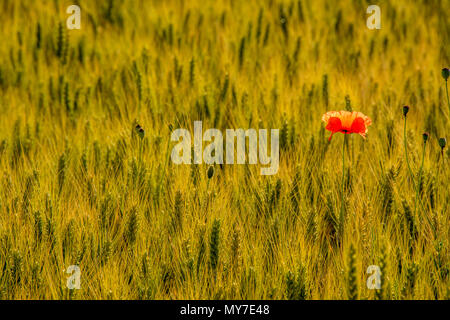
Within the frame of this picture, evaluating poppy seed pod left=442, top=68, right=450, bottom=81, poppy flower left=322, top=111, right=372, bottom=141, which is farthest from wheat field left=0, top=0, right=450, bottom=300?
poppy seed pod left=442, top=68, right=450, bottom=81

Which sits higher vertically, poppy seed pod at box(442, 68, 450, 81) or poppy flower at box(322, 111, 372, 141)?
poppy seed pod at box(442, 68, 450, 81)

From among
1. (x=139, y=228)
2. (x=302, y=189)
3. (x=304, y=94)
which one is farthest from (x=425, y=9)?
(x=139, y=228)

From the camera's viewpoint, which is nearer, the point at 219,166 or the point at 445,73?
the point at 445,73

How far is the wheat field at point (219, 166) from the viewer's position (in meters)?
1.55

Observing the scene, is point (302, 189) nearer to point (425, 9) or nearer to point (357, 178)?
point (357, 178)

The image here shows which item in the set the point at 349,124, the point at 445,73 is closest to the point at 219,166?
the point at 349,124

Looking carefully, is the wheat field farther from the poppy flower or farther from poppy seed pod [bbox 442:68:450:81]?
poppy seed pod [bbox 442:68:450:81]

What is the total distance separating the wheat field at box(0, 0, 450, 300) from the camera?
5.09 ft

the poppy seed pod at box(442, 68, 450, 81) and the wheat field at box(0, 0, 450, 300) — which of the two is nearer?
the wheat field at box(0, 0, 450, 300)

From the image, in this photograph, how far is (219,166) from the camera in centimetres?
200

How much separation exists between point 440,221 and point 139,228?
0.89 meters

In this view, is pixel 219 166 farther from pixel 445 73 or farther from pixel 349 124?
pixel 445 73
